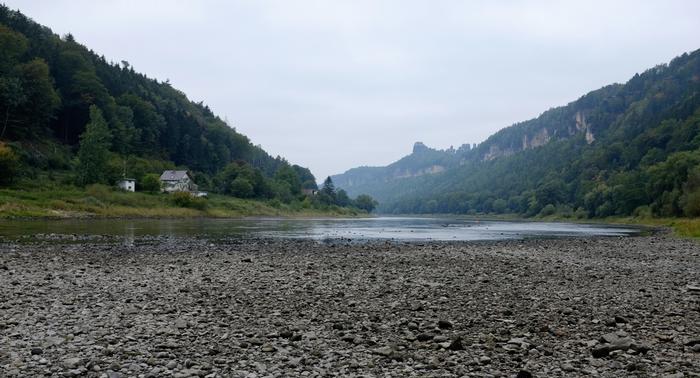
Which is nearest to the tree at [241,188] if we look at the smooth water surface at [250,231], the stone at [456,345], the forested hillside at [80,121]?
the forested hillside at [80,121]

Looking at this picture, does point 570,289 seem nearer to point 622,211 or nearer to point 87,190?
point 87,190

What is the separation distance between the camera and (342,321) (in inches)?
455

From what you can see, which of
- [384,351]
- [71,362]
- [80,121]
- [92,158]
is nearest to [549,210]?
[92,158]

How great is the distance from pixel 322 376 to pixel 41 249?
2599cm

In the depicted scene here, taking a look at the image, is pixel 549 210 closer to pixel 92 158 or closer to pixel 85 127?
pixel 92 158

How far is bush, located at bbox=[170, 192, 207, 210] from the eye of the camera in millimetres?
106688

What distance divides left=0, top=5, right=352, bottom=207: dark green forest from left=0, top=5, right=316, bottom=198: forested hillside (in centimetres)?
25

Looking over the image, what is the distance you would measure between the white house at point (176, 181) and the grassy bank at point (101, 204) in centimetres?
1333

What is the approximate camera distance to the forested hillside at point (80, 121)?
10744cm

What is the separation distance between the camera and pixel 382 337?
33.4 ft

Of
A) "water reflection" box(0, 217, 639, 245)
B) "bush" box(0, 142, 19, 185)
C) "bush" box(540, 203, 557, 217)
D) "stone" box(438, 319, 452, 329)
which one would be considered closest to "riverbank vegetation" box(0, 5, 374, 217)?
"bush" box(0, 142, 19, 185)

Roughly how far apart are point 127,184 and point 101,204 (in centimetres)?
2686

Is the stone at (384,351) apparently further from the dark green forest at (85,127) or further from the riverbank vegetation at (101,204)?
the dark green forest at (85,127)

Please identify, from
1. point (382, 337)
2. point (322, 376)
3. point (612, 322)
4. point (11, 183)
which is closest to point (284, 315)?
point (382, 337)
